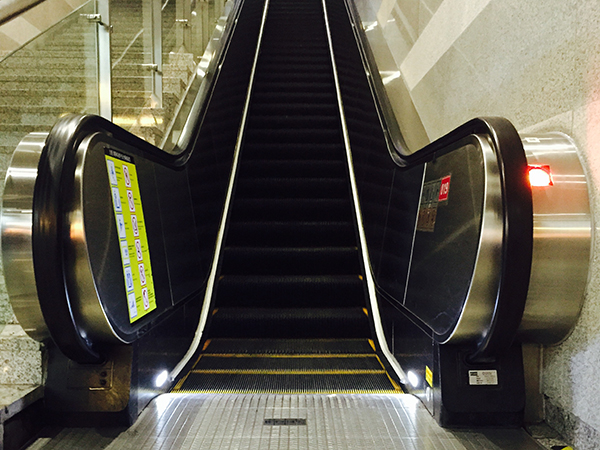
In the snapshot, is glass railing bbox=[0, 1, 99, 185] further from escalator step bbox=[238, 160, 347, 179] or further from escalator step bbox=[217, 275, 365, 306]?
escalator step bbox=[238, 160, 347, 179]

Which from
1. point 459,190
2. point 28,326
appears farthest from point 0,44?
point 459,190

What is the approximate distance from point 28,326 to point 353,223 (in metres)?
2.30

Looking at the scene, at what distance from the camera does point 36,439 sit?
4.98ft

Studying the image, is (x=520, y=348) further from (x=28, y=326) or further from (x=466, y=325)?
(x=28, y=326)

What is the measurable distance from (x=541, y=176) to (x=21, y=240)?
1.86m

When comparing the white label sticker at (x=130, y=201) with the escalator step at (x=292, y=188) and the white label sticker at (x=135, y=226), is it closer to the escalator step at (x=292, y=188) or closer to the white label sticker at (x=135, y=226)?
the white label sticker at (x=135, y=226)

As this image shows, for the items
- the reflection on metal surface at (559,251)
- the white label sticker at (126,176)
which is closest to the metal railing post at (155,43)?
the white label sticker at (126,176)

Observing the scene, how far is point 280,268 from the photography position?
303 centimetres

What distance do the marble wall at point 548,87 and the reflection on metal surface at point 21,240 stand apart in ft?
6.24

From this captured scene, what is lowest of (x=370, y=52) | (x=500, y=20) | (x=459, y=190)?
(x=459, y=190)

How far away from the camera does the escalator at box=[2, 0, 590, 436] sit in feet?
4.64

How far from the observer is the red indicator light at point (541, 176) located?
5.17ft

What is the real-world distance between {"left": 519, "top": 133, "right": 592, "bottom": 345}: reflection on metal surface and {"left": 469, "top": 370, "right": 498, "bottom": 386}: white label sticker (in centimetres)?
22

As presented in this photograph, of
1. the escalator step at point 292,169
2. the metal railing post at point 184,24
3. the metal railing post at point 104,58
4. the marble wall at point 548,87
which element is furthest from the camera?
the metal railing post at point 184,24
